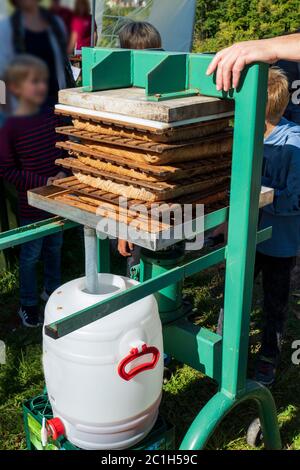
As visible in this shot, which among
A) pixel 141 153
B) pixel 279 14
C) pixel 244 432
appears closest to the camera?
pixel 141 153

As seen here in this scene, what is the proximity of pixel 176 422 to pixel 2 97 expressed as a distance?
1894 mm

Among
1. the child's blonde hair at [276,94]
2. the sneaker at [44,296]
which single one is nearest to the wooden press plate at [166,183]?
the child's blonde hair at [276,94]

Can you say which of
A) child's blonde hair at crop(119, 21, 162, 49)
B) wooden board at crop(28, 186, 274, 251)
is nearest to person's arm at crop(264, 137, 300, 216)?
wooden board at crop(28, 186, 274, 251)

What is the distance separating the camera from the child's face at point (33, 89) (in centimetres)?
298

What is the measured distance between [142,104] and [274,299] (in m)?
1.39

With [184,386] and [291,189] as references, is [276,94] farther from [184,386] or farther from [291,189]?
[184,386]

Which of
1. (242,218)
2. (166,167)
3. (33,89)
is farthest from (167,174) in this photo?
(33,89)

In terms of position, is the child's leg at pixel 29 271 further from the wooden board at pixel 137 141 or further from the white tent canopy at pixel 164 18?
the white tent canopy at pixel 164 18

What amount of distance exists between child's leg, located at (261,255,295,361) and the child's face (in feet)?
4.89

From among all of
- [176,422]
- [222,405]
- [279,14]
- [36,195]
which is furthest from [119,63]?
[279,14]

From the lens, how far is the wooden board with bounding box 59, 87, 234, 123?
1482 millimetres

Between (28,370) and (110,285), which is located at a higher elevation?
(110,285)
